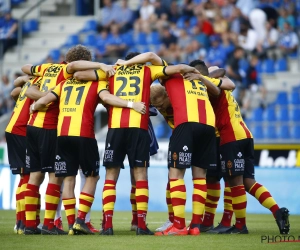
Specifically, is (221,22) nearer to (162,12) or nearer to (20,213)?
(162,12)

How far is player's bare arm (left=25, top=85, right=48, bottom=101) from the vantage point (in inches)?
420

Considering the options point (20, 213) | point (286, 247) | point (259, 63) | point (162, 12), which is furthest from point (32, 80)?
point (162, 12)

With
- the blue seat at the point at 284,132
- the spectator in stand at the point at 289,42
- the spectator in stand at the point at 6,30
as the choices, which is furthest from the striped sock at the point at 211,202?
the spectator in stand at the point at 6,30

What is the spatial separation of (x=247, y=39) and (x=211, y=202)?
12.0 m

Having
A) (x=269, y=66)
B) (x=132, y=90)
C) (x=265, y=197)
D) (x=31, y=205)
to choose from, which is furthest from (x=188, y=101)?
(x=269, y=66)

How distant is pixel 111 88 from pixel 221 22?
43.9 ft

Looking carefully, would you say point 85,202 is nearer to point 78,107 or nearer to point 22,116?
point 78,107

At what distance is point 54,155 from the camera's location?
10.6 metres

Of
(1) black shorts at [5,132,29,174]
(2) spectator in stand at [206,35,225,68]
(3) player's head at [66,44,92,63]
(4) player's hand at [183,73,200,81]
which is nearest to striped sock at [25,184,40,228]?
(1) black shorts at [5,132,29,174]

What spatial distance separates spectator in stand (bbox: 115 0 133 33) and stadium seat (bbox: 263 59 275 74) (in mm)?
5134

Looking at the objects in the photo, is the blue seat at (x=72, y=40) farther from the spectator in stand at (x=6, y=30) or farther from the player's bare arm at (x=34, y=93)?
the player's bare arm at (x=34, y=93)

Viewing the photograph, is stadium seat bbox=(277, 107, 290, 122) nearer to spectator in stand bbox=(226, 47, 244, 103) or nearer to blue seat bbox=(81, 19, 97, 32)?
Answer: spectator in stand bbox=(226, 47, 244, 103)

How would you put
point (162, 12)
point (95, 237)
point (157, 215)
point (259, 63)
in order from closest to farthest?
point (95, 237) < point (157, 215) < point (259, 63) < point (162, 12)

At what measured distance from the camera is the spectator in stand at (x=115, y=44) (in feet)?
77.7
